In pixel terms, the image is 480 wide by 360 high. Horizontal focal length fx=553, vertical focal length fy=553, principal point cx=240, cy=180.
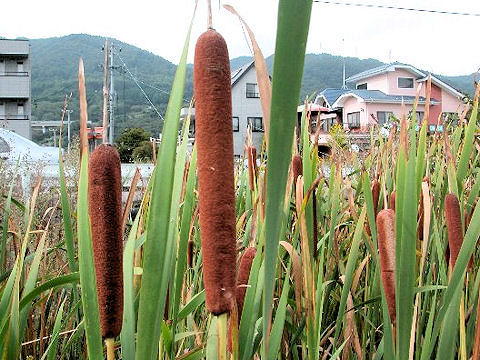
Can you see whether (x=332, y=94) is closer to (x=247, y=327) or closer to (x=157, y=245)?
(x=247, y=327)

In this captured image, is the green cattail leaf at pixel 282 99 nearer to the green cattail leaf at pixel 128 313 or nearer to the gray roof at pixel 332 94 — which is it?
the green cattail leaf at pixel 128 313

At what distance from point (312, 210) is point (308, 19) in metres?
0.55

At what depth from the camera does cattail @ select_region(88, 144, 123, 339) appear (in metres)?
0.44

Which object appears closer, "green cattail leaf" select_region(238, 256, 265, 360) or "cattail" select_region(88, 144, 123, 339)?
"cattail" select_region(88, 144, 123, 339)

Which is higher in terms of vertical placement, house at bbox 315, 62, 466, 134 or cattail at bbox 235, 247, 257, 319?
house at bbox 315, 62, 466, 134

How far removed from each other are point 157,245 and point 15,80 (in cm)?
3623

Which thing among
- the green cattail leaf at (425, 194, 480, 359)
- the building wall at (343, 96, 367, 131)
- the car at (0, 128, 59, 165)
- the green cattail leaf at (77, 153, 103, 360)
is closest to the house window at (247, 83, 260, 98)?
the building wall at (343, 96, 367, 131)

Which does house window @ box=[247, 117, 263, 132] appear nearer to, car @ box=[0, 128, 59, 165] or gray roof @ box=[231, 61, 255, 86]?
gray roof @ box=[231, 61, 255, 86]

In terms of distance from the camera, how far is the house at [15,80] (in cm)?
3334

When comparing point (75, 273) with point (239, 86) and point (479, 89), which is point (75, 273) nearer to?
point (479, 89)

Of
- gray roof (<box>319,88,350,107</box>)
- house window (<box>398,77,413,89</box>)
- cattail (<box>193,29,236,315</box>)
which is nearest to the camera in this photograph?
cattail (<box>193,29,236,315</box>)

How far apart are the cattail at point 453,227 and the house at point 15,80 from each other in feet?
112

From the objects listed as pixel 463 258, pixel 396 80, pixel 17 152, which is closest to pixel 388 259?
pixel 463 258

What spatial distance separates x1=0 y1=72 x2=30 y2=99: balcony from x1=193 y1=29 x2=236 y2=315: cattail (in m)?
35.8
